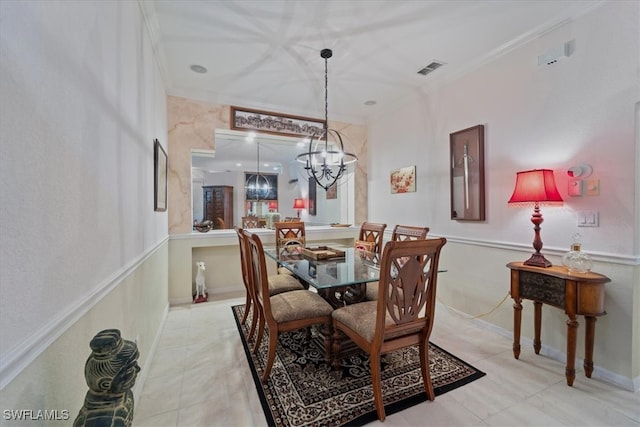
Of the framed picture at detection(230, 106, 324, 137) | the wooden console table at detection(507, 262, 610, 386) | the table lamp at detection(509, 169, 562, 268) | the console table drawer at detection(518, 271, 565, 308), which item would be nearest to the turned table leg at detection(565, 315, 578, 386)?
the wooden console table at detection(507, 262, 610, 386)

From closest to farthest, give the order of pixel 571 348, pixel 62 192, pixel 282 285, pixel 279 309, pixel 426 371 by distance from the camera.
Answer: pixel 62 192, pixel 426 371, pixel 571 348, pixel 279 309, pixel 282 285

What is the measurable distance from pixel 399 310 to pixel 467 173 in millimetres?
2039

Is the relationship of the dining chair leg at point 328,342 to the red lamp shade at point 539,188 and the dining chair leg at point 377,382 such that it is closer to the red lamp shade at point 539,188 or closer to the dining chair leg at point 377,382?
the dining chair leg at point 377,382

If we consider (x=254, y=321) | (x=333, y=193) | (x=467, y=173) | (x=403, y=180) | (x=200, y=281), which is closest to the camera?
(x=254, y=321)

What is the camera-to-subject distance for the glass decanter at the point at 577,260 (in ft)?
6.40

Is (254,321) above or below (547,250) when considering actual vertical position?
below

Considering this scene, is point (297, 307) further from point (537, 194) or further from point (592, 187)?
point (592, 187)

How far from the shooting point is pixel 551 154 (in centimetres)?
231

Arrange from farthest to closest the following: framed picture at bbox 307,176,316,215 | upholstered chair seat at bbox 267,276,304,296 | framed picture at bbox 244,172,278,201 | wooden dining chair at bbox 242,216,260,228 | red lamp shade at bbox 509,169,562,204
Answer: framed picture at bbox 244,172,278,201, framed picture at bbox 307,176,316,215, wooden dining chair at bbox 242,216,260,228, upholstered chair seat at bbox 267,276,304,296, red lamp shade at bbox 509,169,562,204

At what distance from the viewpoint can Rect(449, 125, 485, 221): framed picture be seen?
286 cm

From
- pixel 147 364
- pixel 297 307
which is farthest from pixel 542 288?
pixel 147 364

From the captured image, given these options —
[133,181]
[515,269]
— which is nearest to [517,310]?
[515,269]

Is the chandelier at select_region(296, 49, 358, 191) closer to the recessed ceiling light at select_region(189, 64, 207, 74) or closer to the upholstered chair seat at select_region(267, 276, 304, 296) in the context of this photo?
the upholstered chair seat at select_region(267, 276, 304, 296)

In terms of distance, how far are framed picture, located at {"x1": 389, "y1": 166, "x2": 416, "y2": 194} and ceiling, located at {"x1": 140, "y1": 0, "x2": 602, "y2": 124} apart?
41.8 inches
